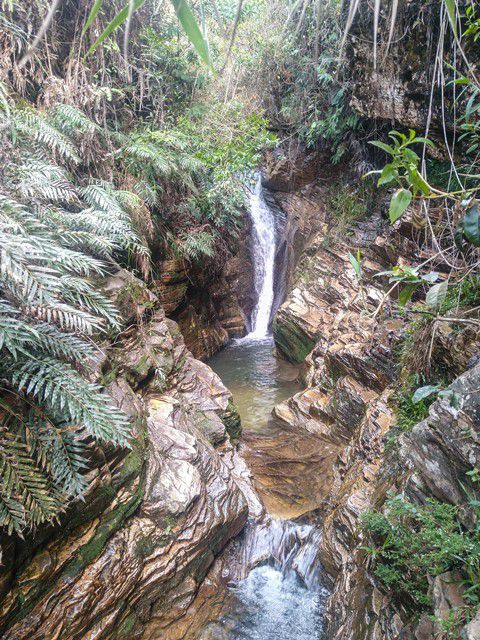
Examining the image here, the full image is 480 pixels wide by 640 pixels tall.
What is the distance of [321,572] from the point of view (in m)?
3.84

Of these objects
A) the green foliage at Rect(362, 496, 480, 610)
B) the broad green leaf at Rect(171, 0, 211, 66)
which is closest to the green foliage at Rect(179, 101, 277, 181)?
the green foliage at Rect(362, 496, 480, 610)

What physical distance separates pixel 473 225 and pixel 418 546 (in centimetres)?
213

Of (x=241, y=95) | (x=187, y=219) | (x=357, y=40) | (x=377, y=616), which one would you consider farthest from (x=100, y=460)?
(x=241, y=95)

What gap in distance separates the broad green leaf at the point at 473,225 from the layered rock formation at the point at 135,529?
2977 millimetres

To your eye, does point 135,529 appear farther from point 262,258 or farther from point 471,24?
point 262,258

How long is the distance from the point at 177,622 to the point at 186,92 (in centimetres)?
745

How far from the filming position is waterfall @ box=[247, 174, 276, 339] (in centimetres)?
933

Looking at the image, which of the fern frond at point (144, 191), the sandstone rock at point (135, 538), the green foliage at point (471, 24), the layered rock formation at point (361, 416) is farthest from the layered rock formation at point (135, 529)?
the green foliage at point (471, 24)

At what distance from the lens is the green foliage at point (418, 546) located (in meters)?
2.25

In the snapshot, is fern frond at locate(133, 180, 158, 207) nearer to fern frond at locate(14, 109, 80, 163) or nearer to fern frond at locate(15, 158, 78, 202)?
fern frond at locate(14, 109, 80, 163)

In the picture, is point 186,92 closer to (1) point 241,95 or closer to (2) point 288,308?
(1) point 241,95

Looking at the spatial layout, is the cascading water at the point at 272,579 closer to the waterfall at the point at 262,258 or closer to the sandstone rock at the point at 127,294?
the sandstone rock at the point at 127,294

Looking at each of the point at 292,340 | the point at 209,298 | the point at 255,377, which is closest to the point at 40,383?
the point at 255,377

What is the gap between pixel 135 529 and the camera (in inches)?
127
